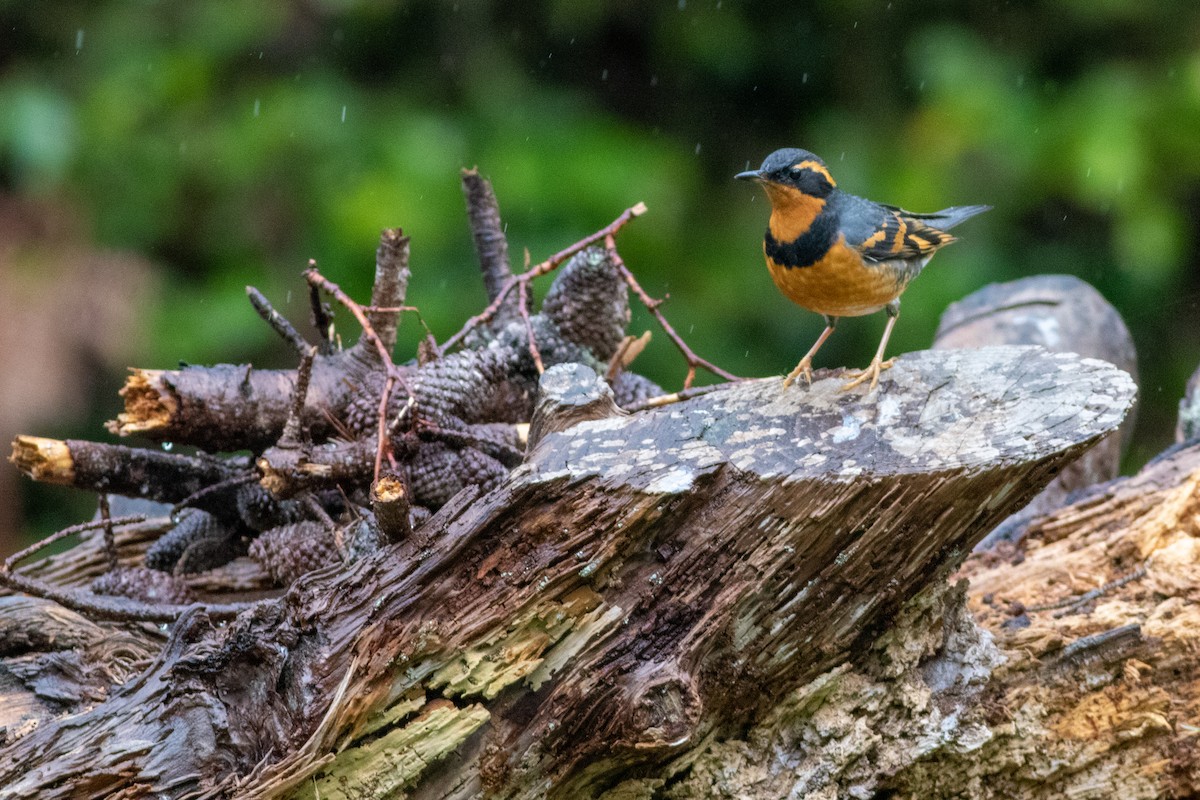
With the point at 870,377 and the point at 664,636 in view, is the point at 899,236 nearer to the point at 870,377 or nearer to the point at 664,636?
the point at 870,377

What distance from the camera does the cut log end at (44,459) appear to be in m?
2.34

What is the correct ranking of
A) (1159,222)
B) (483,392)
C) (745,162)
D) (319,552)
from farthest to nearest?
(745,162) < (1159,222) < (483,392) < (319,552)

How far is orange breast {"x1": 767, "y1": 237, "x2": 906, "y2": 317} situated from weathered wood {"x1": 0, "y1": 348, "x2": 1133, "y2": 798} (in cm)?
51

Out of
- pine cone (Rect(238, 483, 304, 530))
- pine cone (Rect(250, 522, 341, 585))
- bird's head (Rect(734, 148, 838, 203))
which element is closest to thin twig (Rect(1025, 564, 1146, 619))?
bird's head (Rect(734, 148, 838, 203))

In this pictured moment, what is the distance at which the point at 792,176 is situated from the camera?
7.71 ft

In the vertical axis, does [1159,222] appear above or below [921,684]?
above

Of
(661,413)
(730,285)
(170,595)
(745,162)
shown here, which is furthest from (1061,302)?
(170,595)

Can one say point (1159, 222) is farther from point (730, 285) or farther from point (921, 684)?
point (921, 684)

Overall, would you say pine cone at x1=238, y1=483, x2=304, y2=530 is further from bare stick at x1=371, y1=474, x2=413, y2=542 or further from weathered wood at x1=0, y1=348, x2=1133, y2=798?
bare stick at x1=371, y1=474, x2=413, y2=542

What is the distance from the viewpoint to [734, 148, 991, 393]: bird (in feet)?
7.54

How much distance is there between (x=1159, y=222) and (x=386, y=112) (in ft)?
10.0

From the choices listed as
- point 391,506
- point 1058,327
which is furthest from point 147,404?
point 1058,327

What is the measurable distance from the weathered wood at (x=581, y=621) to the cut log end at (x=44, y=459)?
0.69 m

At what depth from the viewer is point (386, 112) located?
4.56 metres
